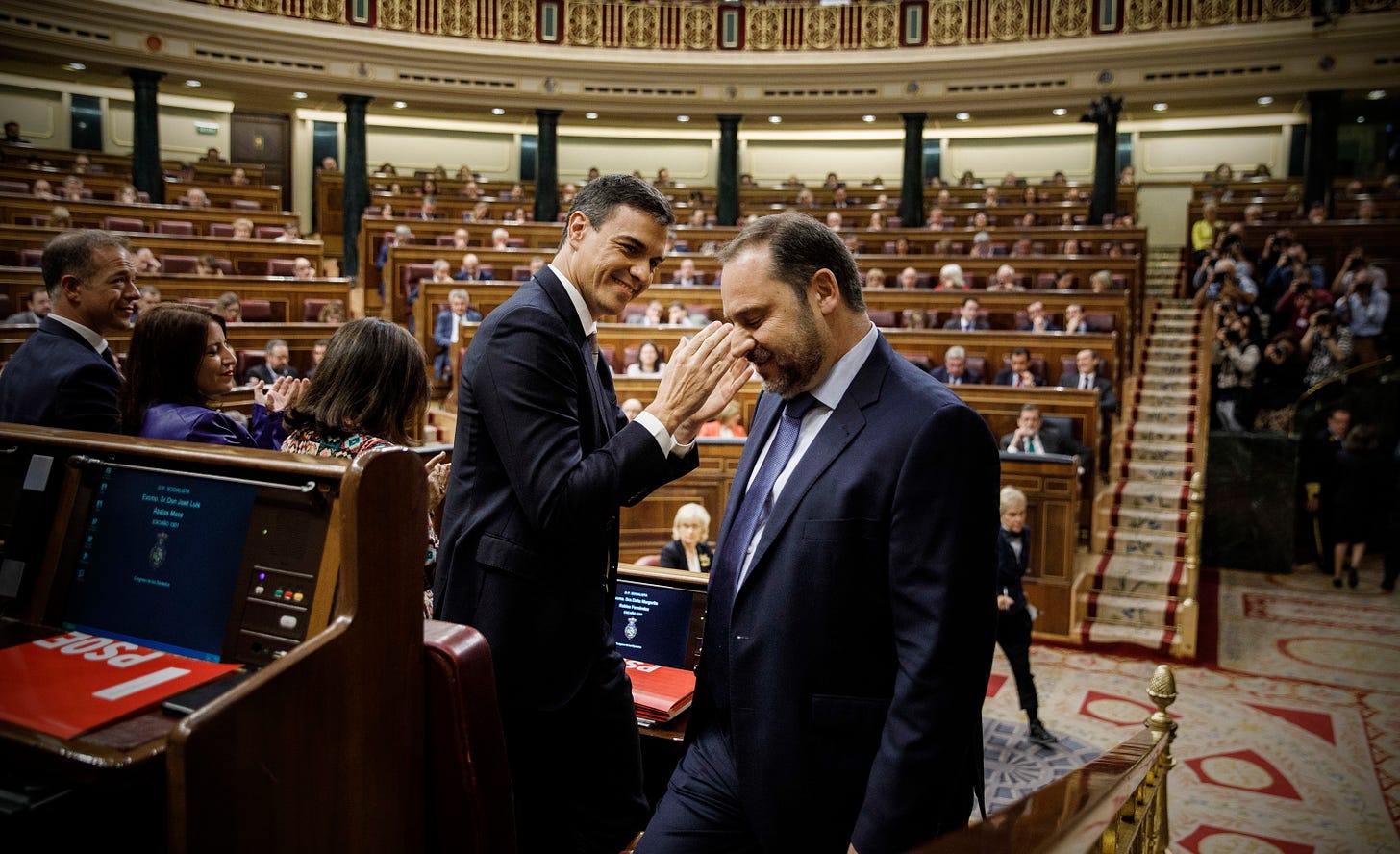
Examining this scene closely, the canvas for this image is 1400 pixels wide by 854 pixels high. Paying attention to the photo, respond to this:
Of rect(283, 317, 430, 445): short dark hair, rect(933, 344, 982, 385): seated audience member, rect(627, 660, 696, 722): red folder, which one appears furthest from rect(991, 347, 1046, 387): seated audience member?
rect(283, 317, 430, 445): short dark hair

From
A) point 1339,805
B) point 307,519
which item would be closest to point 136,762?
point 307,519

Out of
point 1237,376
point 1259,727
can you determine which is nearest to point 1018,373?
point 1237,376

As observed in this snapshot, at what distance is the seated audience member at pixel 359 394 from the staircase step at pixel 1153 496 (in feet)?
19.0

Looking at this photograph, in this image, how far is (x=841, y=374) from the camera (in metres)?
1.40

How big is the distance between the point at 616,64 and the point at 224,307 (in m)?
7.71

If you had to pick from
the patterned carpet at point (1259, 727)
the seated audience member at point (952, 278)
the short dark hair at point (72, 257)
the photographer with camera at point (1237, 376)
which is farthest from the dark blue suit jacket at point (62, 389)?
the seated audience member at point (952, 278)

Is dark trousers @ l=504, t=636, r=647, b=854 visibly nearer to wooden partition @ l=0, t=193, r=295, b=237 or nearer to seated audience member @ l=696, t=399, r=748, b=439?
seated audience member @ l=696, t=399, r=748, b=439

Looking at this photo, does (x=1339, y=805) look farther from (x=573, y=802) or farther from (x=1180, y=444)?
(x=1180, y=444)

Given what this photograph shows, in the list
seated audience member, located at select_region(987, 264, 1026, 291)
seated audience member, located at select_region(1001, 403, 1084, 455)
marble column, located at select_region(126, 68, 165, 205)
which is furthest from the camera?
marble column, located at select_region(126, 68, 165, 205)

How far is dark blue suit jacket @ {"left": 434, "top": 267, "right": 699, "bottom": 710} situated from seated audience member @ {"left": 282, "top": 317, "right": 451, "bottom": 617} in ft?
0.64

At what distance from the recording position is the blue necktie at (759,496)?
1.41 m

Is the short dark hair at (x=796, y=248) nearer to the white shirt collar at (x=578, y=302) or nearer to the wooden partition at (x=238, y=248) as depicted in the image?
the white shirt collar at (x=578, y=302)

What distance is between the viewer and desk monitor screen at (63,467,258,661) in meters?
1.17

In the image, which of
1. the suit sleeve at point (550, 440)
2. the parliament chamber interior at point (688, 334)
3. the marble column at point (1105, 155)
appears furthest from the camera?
the marble column at point (1105, 155)
